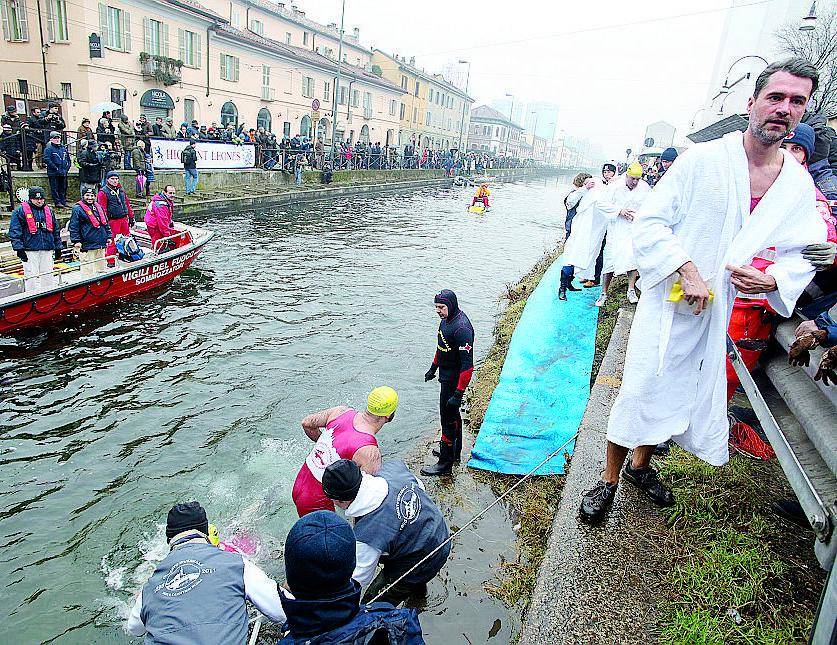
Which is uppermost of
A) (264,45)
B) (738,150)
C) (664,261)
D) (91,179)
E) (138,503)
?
(264,45)

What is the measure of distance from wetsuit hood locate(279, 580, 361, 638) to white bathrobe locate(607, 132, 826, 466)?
5.77 feet

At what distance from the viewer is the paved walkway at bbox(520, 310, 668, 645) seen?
9.14 ft

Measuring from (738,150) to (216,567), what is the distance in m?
3.43

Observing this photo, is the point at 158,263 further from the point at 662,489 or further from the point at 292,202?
the point at 292,202

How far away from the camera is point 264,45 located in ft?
119

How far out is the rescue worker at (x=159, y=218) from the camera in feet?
37.1

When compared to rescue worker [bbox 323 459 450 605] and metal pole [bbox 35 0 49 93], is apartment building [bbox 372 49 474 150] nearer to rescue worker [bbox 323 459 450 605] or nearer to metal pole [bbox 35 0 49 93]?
metal pole [bbox 35 0 49 93]

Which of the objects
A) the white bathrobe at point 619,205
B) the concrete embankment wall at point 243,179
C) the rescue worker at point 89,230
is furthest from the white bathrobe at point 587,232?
the concrete embankment wall at point 243,179

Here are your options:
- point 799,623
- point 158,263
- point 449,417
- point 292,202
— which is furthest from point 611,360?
point 292,202

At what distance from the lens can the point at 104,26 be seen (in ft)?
83.7

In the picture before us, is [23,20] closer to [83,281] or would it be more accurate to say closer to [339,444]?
[83,281]

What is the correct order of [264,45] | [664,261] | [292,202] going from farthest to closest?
[264,45] < [292,202] < [664,261]

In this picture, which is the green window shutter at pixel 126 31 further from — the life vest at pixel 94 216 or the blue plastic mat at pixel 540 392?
the blue plastic mat at pixel 540 392

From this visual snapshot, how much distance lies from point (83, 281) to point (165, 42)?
83.9 ft
